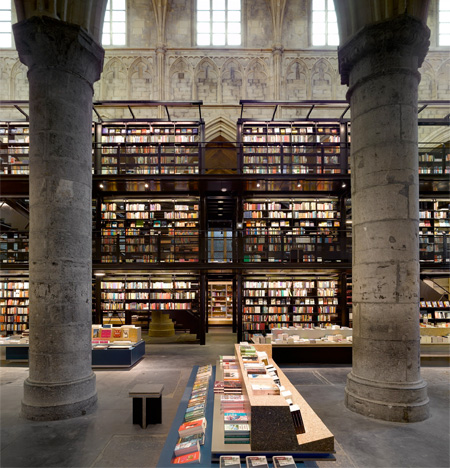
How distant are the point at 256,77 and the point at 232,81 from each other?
1.04 meters

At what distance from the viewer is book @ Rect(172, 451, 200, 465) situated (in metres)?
2.92

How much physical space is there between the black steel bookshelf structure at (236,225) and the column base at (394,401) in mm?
5011

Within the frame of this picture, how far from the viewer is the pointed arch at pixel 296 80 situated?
16375mm

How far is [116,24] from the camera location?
16531 mm

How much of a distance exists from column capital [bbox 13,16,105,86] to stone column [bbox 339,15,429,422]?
12.2ft

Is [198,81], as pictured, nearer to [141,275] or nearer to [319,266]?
[141,275]

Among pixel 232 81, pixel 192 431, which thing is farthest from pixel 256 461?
pixel 232 81

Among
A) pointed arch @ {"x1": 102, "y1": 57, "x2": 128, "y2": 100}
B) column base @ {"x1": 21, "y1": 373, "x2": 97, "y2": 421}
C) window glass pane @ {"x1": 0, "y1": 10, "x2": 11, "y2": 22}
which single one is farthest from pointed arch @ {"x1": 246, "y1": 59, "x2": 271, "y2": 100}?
column base @ {"x1": 21, "y1": 373, "x2": 97, "y2": 421}

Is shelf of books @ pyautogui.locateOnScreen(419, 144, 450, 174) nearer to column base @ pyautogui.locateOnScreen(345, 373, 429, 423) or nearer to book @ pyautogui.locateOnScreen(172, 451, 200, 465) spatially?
column base @ pyautogui.locateOnScreen(345, 373, 429, 423)

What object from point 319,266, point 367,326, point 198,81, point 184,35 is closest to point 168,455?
point 367,326

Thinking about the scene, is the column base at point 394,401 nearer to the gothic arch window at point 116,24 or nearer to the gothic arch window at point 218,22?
the gothic arch window at point 218,22

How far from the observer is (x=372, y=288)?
196 inches

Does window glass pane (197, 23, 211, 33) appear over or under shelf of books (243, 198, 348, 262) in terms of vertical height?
over

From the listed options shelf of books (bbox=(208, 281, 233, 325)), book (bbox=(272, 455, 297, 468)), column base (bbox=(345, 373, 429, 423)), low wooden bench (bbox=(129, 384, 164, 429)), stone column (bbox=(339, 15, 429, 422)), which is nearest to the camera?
book (bbox=(272, 455, 297, 468))
